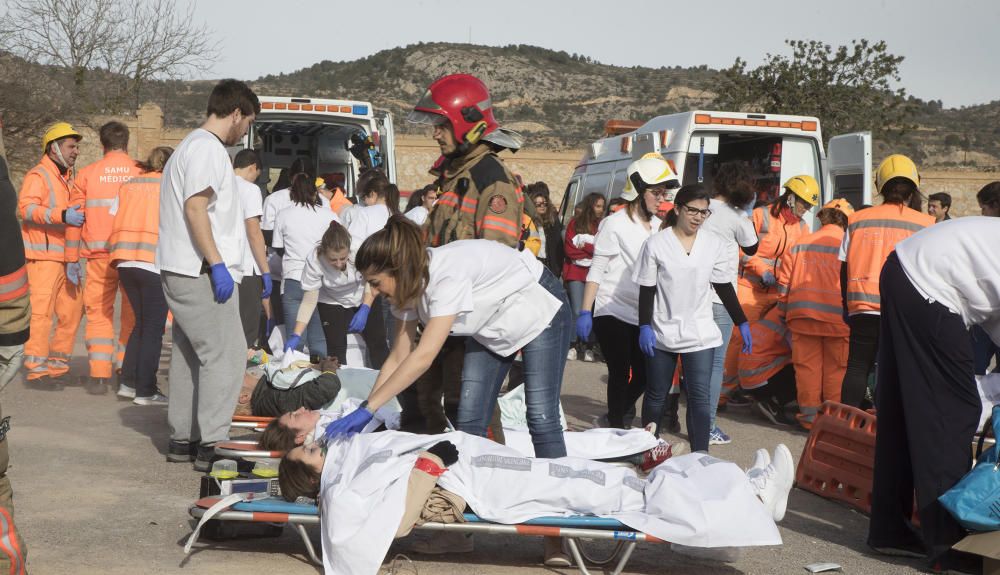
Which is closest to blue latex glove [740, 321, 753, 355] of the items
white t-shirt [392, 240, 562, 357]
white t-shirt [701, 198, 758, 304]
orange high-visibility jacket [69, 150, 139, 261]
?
white t-shirt [701, 198, 758, 304]

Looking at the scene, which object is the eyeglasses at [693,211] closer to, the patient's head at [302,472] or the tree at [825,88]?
the patient's head at [302,472]

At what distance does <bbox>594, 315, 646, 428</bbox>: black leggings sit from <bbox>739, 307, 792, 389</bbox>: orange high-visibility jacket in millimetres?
1611

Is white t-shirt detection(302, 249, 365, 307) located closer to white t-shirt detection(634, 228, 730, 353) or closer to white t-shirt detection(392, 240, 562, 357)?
white t-shirt detection(634, 228, 730, 353)

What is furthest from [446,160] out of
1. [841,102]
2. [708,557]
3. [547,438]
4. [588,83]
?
[588,83]

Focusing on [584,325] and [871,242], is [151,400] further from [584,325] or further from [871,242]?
[871,242]

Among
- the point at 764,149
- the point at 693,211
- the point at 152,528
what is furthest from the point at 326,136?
the point at 152,528

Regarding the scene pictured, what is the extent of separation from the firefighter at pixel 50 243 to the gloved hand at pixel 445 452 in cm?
552

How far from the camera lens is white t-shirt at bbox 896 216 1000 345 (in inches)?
193

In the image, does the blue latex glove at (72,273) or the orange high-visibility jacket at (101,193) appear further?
the blue latex glove at (72,273)

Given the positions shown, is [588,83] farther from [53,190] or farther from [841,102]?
[53,190]

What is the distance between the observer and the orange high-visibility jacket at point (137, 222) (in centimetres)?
835

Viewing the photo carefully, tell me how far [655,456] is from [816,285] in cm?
308

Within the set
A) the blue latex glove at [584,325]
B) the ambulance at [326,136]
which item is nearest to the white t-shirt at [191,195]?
the blue latex glove at [584,325]

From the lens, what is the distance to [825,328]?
873 cm
